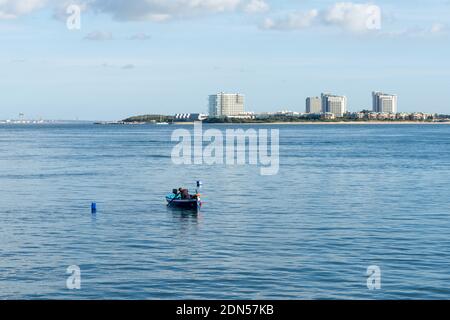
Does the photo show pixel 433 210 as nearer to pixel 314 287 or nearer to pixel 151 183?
pixel 314 287

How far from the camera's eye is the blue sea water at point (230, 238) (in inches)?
1099

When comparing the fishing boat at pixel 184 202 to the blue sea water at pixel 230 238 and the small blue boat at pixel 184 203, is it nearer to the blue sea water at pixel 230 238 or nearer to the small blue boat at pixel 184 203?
the small blue boat at pixel 184 203

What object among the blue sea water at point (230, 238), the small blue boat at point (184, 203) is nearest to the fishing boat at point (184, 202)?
the small blue boat at point (184, 203)

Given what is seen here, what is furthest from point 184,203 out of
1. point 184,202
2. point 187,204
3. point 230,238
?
point 230,238

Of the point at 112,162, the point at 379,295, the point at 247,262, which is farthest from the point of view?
the point at 112,162

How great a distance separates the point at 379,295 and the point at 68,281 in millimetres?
12951

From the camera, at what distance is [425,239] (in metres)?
37.9

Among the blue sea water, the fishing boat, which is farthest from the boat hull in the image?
the blue sea water

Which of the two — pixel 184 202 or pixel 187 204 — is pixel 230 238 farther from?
pixel 184 202

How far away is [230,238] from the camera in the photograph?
38.8m
